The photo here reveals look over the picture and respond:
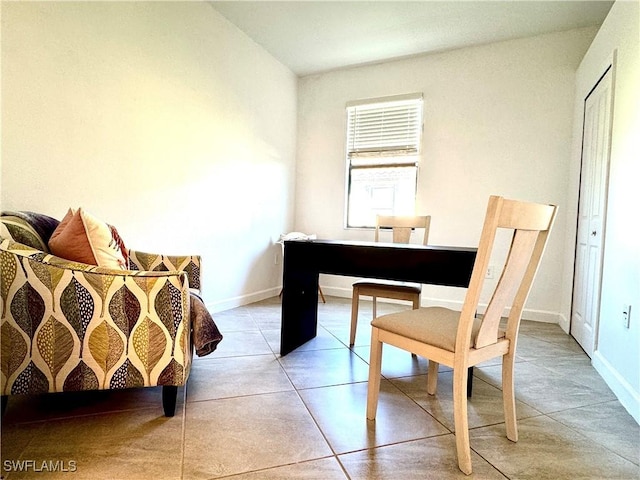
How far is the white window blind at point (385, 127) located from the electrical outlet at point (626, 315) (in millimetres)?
2441

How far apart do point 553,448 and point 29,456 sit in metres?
1.88

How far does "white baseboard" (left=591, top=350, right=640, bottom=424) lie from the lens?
164 centimetres

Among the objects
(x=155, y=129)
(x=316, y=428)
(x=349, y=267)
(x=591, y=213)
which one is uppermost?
(x=155, y=129)

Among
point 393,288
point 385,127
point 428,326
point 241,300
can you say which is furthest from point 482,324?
point 385,127

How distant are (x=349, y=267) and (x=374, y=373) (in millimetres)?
725

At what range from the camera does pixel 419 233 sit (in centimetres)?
383

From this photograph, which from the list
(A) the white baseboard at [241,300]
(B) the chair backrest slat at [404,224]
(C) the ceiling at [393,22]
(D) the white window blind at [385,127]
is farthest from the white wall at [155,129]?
(B) the chair backrest slat at [404,224]

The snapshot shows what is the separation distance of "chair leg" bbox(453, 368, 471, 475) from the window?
9.24 feet

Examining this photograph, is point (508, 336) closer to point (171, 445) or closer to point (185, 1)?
point (171, 445)

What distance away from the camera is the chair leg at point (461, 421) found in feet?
4.04

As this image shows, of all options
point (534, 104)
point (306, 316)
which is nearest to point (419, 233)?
point (534, 104)

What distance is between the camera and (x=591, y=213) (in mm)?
2625

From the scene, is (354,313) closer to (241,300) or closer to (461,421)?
(461,421)

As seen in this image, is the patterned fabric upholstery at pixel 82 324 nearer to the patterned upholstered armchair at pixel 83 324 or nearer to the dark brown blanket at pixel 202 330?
the patterned upholstered armchair at pixel 83 324
